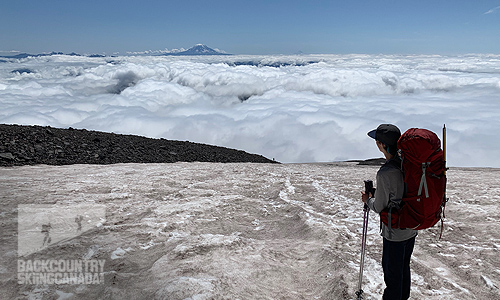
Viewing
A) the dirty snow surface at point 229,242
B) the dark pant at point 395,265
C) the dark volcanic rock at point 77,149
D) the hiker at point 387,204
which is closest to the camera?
the hiker at point 387,204

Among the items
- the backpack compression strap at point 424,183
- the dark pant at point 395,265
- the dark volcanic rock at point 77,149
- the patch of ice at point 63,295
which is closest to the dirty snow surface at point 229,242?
the patch of ice at point 63,295

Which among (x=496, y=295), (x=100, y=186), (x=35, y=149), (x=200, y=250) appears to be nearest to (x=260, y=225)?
(x=200, y=250)

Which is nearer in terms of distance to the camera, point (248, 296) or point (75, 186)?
point (248, 296)

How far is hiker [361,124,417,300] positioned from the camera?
3.84 metres

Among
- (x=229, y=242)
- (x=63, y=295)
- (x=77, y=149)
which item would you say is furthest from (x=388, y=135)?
(x=77, y=149)

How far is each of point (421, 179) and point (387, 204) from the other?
0.51m

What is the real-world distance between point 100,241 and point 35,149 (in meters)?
16.7

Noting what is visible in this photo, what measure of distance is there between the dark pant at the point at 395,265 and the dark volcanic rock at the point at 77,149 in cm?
2013

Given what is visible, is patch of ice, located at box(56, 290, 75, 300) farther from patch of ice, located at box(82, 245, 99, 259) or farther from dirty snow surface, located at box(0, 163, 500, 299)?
patch of ice, located at box(82, 245, 99, 259)

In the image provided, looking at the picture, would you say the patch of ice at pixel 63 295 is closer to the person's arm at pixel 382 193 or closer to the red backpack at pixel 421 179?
the person's arm at pixel 382 193

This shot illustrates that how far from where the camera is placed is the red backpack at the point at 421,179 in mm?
3668

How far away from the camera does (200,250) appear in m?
6.72

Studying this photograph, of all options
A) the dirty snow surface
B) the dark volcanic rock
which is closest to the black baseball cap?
the dirty snow surface

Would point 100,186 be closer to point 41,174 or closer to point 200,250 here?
point 41,174
